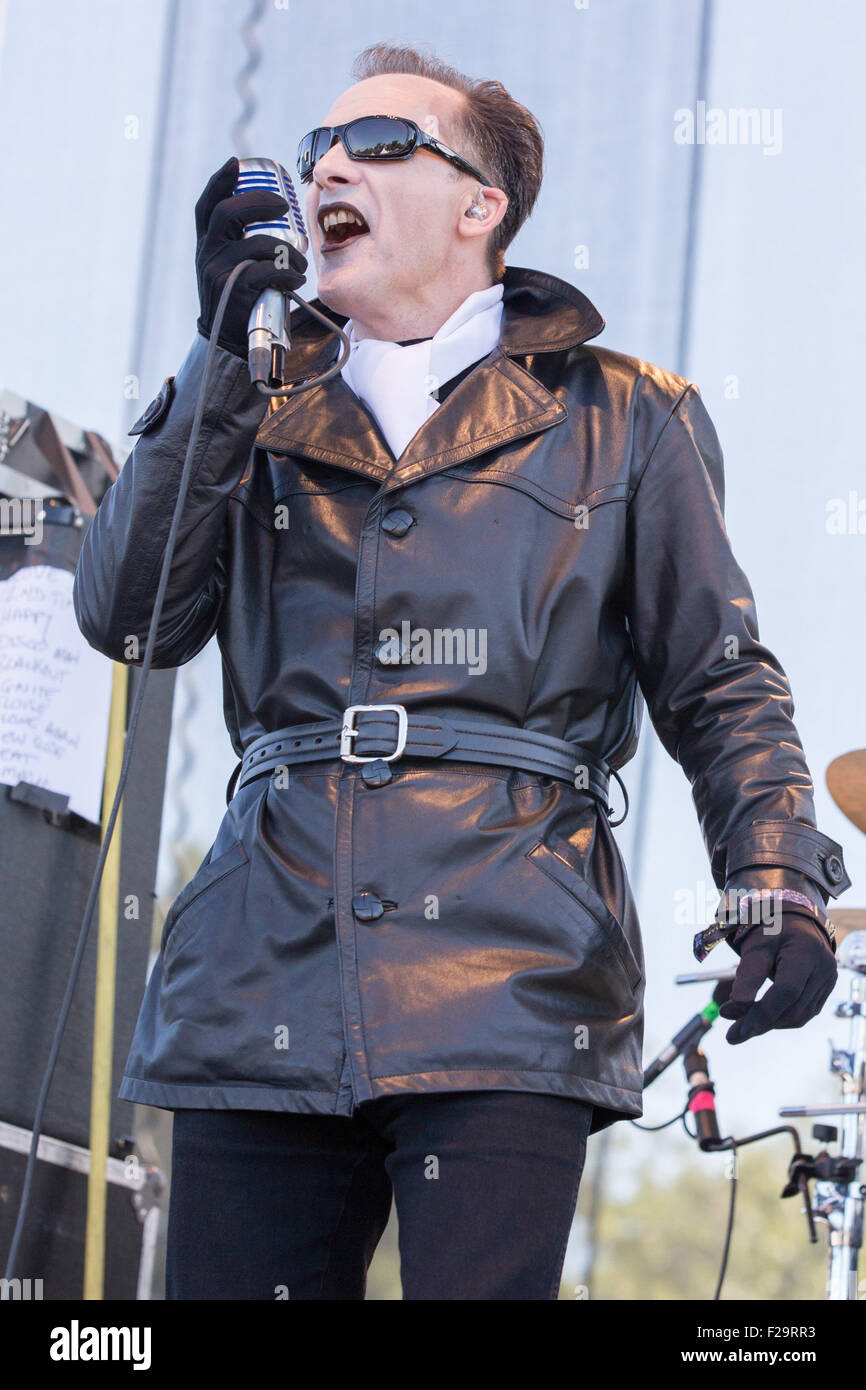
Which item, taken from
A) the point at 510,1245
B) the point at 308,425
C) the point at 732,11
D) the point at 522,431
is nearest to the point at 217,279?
the point at 308,425

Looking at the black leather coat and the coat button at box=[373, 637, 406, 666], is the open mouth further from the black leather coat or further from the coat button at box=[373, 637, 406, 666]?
the coat button at box=[373, 637, 406, 666]

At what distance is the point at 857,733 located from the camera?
2.87 m

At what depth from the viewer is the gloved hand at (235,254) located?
1302 millimetres

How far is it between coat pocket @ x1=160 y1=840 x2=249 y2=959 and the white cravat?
0.40m

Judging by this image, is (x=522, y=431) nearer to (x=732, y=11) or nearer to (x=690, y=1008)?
(x=690, y=1008)

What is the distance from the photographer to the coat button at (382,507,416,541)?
1.36 metres

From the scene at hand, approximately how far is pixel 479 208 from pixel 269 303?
41 cm

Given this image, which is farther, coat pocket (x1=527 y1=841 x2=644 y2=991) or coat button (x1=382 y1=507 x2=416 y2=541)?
coat button (x1=382 y1=507 x2=416 y2=541)

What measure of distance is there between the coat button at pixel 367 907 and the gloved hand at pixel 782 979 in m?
0.27

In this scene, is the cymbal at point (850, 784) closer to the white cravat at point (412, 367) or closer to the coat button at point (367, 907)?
the white cravat at point (412, 367)

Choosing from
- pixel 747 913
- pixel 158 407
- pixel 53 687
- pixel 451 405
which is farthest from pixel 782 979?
pixel 53 687

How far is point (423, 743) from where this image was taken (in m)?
1.28

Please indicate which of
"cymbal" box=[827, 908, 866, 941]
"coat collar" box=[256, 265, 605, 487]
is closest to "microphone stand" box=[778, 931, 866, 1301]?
"cymbal" box=[827, 908, 866, 941]
